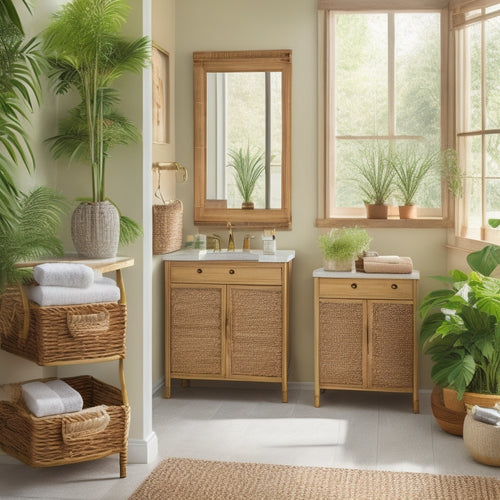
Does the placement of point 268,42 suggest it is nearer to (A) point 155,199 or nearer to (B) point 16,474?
(A) point 155,199

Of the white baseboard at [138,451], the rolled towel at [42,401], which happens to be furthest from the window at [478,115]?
the rolled towel at [42,401]

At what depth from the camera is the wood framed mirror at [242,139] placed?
5371mm

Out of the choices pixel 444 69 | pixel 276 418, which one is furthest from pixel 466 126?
pixel 276 418

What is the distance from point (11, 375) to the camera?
375cm

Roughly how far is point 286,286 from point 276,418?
2.64 feet

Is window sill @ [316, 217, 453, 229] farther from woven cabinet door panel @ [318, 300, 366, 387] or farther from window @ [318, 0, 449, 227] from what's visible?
woven cabinet door panel @ [318, 300, 366, 387]

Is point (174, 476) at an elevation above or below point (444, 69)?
below

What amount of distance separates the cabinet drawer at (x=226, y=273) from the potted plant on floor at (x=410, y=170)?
980 mm

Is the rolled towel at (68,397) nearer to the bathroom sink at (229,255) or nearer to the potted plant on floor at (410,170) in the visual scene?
the bathroom sink at (229,255)

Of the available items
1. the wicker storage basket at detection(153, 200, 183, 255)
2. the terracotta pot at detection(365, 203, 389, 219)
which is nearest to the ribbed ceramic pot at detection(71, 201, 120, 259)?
the wicker storage basket at detection(153, 200, 183, 255)

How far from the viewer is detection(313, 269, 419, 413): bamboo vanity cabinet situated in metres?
4.79

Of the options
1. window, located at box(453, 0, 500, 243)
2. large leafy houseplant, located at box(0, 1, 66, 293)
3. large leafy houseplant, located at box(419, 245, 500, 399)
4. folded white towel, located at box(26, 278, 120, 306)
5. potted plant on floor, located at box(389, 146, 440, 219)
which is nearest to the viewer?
large leafy houseplant, located at box(0, 1, 66, 293)

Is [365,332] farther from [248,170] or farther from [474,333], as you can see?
[248,170]

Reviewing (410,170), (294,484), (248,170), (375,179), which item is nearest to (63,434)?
(294,484)
